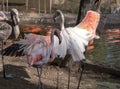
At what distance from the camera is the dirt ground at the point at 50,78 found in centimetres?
728

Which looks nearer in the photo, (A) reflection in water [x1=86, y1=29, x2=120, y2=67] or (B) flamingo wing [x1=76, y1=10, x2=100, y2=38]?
(B) flamingo wing [x1=76, y1=10, x2=100, y2=38]

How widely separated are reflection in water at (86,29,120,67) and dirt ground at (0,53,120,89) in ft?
6.06

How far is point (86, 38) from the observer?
679cm

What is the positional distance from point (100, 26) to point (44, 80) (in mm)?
2020

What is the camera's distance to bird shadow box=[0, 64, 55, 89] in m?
7.04

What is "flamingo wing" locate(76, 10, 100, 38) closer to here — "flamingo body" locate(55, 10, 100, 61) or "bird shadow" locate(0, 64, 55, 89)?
"flamingo body" locate(55, 10, 100, 61)

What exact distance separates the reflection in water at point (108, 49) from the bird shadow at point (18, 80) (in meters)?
3.04

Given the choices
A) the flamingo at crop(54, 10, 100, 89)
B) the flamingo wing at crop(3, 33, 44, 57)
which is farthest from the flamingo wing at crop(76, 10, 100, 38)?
the flamingo wing at crop(3, 33, 44, 57)

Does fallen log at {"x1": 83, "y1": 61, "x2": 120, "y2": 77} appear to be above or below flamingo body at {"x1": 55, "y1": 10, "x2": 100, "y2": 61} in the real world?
below

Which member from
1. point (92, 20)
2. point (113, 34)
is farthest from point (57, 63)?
point (113, 34)

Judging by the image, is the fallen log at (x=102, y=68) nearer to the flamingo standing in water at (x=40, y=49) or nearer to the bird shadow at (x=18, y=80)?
the bird shadow at (x=18, y=80)

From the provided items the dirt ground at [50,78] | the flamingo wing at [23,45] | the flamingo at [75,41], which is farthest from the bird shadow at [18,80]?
the flamingo at [75,41]

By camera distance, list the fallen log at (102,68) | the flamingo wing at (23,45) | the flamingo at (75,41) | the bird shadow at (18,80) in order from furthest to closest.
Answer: the fallen log at (102,68) → the bird shadow at (18,80) → the flamingo wing at (23,45) → the flamingo at (75,41)

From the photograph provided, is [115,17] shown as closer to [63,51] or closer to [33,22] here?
[33,22]
